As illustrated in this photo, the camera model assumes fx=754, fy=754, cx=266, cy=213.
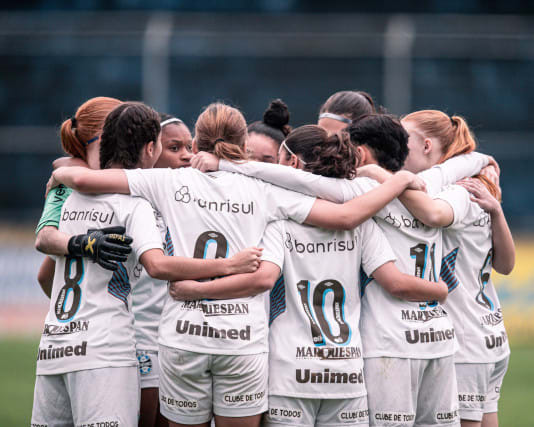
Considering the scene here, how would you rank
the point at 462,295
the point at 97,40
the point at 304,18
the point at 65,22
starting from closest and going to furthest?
the point at 462,295 → the point at 97,40 → the point at 65,22 → the point at 304,18

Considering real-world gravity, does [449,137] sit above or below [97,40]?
below

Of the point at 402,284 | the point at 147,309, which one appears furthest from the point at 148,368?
the point at 402,284

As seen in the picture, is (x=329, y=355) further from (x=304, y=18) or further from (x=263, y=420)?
(x=304, y=18)

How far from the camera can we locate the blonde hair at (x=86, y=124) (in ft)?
13.3

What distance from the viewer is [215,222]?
3.62m

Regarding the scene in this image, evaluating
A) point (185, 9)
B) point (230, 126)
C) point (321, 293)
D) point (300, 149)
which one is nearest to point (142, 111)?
point (230, 126)

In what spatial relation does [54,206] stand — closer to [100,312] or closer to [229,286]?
[100,312]

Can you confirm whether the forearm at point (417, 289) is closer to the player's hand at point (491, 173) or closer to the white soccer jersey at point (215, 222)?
the white soccer jersey at point (215, 222)

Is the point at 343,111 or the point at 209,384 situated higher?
the point at 343,111

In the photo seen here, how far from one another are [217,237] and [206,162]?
14.8 inches

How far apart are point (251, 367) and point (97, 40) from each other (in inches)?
455

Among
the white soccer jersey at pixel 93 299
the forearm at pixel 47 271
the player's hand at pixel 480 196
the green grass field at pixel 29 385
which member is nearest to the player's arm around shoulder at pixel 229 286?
the white soccer jersey at pixel 93 299

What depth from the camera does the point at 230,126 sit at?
379cm

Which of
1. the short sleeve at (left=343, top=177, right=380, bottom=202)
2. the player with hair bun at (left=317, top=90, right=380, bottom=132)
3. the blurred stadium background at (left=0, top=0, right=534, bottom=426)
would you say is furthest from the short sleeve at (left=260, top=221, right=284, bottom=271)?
the blurred stadium background at (left=0, top=0, right=534, bottom=426)
